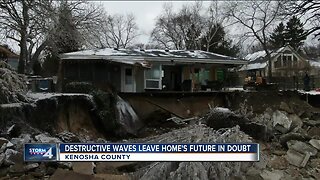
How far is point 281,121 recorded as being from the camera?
20109 mm

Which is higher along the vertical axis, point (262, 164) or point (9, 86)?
point (9, 86)

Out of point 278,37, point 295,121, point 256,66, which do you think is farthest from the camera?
point 256,66

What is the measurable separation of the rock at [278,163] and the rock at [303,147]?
40.3 inches

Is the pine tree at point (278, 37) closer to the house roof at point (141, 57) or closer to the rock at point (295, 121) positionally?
the house roof at point (141, 57)

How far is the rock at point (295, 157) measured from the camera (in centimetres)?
1399

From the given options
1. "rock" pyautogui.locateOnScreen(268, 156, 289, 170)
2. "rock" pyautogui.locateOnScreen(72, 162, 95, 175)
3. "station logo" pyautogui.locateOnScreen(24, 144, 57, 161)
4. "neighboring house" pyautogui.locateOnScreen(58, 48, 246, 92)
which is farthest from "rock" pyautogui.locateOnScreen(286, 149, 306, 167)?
"neighboring house" pyautogui.locateOnScreen(58, 48, 246, 92)

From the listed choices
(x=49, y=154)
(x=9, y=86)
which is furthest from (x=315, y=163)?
(x=9, y=86)

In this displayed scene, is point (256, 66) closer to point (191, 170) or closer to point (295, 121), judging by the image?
point (295, 121)

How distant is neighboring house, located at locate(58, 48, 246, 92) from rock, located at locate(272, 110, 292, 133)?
8267 millimetres

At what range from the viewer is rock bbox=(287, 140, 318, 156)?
1495cm

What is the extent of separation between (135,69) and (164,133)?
314 inches

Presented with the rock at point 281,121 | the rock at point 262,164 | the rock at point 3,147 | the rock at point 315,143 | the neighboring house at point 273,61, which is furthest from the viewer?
the neighboring house at point 273,61

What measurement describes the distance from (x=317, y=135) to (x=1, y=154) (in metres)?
12.9

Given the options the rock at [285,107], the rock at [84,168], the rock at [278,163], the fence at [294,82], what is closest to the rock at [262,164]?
the rock at [278,163]
